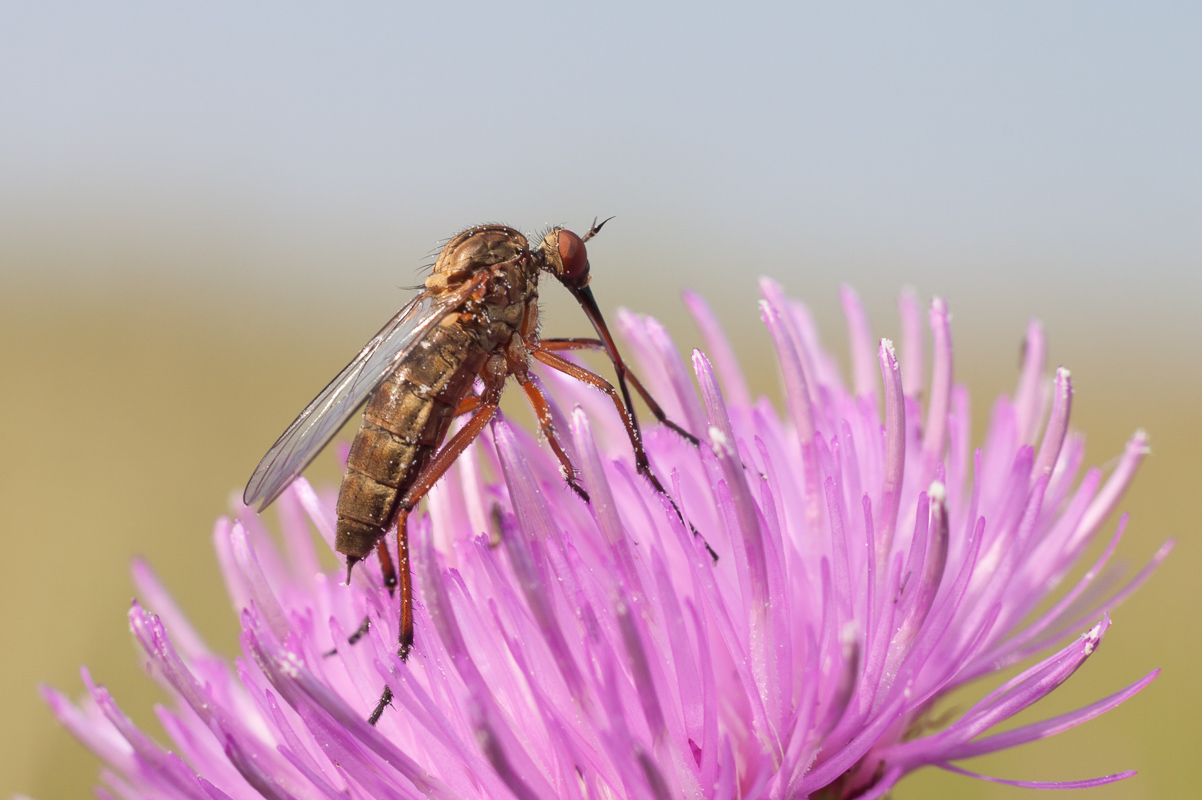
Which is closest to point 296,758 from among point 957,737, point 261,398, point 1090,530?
point 957,737

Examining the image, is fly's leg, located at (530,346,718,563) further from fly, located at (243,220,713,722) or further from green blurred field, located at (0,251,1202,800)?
green blurred field, located at (0,251,1202,800)

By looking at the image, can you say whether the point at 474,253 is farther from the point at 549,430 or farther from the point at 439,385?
the point at 549,430

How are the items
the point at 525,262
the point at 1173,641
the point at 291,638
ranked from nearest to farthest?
the point at 291,638 < the point at 525,262 < the point at 1173,641

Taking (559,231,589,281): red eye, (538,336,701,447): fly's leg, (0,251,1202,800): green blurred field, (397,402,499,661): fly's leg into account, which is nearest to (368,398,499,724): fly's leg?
(397,402,499,661): fly's leg

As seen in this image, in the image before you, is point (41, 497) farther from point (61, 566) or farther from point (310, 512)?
point (310, 512)

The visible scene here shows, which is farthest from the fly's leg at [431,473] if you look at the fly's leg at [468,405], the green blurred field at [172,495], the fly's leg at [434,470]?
the green blurred field at [172,495]

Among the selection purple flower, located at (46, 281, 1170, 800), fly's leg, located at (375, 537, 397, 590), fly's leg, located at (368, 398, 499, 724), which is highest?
fly's leg, located at (368, 398, 499, 724)
